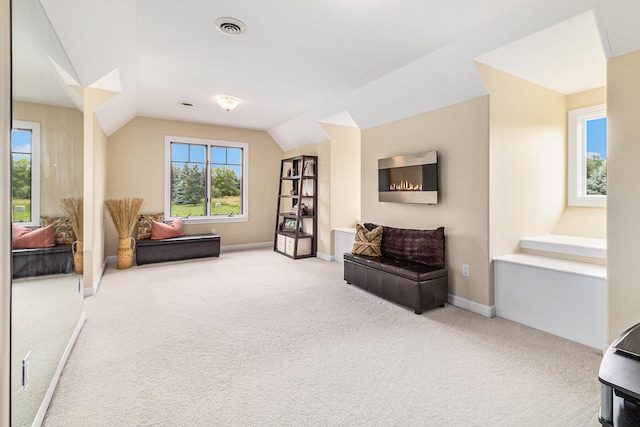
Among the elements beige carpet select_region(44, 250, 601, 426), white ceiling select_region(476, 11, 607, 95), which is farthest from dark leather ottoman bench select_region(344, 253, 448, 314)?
white ceiling select_region(476, 11, 607, 95)

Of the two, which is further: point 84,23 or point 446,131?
point 446,131

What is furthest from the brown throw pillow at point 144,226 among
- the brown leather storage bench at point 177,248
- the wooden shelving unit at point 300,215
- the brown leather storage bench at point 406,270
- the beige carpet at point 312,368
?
the brown leather storage bench at point 406,270

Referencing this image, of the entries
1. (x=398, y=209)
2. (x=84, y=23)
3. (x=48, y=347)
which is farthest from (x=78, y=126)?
(x=398, y=209)

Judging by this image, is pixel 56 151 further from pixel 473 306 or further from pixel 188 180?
pixel 188 180

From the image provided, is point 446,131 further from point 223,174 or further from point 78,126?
point 223,174

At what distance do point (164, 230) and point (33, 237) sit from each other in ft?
13.9

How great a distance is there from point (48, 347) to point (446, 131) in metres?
3.90

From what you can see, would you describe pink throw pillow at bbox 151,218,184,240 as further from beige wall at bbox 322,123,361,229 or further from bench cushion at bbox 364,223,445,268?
bench cushion at bbox 364,223,445,268

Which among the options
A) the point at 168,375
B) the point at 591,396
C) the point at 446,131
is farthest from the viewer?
the point at 446,131

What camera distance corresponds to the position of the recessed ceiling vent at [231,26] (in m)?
2.58

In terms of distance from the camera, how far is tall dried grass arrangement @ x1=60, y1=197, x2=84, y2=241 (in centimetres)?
233

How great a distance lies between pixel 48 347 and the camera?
76.2 inches

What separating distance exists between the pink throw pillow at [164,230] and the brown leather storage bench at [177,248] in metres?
0.12

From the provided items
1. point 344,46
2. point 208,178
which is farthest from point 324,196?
point 344,46
